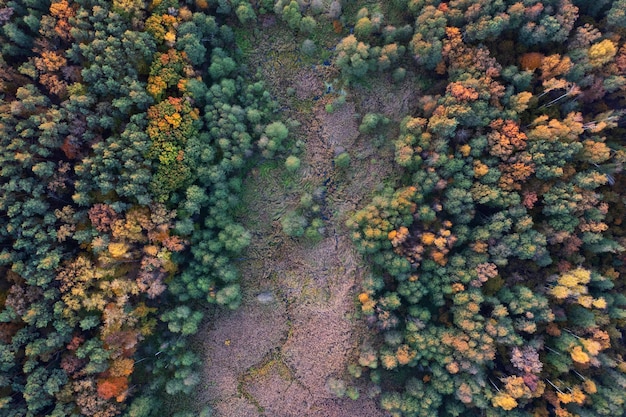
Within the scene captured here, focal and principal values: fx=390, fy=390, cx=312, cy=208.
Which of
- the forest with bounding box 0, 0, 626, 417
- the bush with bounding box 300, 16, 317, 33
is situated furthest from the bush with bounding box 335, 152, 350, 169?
the bush with bounding box 300, 16, 317, 33

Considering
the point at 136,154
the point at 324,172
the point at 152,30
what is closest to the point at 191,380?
the point at 136,154

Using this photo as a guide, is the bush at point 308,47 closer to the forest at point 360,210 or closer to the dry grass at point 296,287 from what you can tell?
the forest at point 360,210

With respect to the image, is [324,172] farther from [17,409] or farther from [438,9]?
[17,409]

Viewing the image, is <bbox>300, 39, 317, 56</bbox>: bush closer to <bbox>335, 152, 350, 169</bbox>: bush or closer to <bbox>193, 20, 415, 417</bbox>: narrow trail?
<bbox>193, 20, 415, 417</bbox>: narrow trail

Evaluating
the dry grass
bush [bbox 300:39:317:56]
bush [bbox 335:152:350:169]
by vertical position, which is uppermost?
bush [bbox 300:39:317:56]

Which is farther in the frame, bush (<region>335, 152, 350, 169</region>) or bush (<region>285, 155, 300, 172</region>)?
bush (<region>335, 152, 350, 169</region>)
